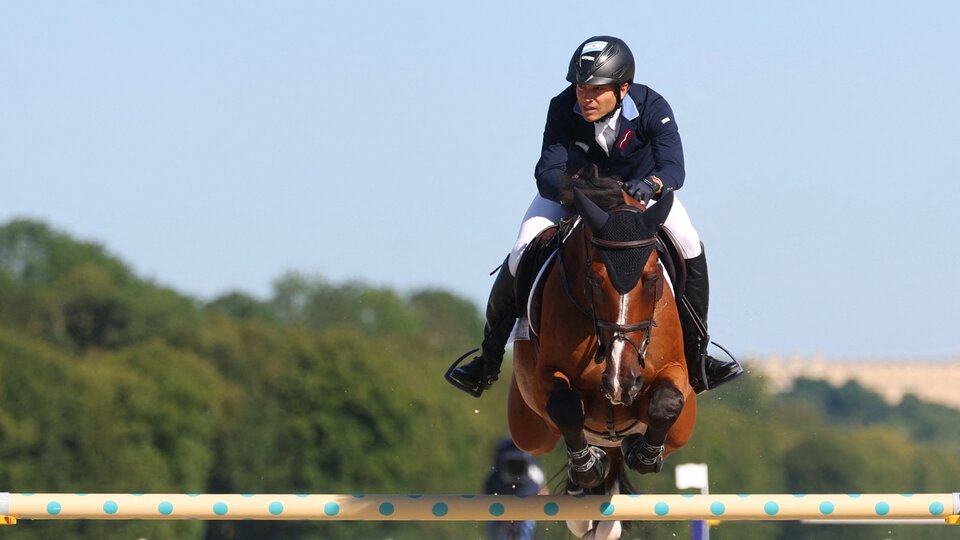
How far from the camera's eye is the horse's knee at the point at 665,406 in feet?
25.2

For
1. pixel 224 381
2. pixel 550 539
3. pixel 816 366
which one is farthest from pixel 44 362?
pixel 816 366

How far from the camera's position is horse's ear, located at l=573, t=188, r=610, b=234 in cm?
759

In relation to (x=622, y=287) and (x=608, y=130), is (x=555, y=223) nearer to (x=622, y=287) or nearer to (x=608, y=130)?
(x=608, y=130)

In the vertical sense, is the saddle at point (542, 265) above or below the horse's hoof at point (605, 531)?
above

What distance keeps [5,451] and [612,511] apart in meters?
33.4

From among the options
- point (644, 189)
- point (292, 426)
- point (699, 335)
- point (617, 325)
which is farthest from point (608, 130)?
point (292, 426)

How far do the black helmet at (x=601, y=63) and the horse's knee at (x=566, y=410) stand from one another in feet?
5.38

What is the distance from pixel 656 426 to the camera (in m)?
7.75

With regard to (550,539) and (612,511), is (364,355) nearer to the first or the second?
(550,539)

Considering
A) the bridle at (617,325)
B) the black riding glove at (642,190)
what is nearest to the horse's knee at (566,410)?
the bridle at (617,325)

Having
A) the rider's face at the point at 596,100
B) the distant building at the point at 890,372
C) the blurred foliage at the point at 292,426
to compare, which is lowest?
the distant building at the point at 890,372

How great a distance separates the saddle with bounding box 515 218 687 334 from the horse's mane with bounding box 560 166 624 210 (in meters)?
0.16

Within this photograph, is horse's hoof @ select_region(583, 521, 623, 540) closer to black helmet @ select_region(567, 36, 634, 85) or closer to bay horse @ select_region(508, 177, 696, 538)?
bay horse @ select_region(508, 177, 696, 538)

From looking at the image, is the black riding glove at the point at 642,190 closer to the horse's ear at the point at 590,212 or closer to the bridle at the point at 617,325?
the bridle at the point at 617,325
